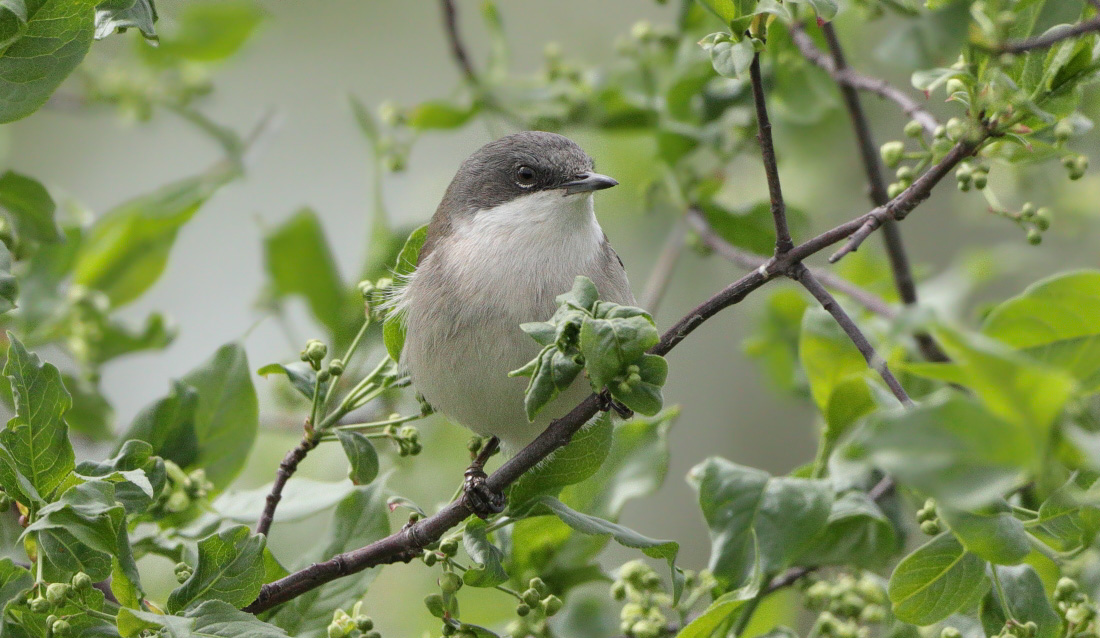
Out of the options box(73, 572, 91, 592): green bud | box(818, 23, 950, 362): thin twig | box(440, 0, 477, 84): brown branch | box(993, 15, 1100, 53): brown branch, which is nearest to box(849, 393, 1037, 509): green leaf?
box(993, 15, 1100, 53): brown branch

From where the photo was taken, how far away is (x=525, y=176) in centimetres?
344

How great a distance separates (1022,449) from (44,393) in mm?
1611

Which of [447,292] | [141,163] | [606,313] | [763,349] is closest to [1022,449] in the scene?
[606,313]

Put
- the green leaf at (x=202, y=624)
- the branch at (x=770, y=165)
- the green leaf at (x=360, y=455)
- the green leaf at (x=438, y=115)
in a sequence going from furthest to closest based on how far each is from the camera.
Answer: the green leaf at (x=438, y=115), the green leaf at (x=360, y=455), the branch at (x=770, y=165), the green leaf at (x=202, y=624)

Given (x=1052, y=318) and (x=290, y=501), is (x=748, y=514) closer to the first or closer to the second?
(x=1052, y=318)

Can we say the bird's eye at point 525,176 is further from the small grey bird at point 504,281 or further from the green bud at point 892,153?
the green bud at point 892,153

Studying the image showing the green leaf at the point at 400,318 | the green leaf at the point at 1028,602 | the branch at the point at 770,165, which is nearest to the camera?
the branch at the point at 770,165

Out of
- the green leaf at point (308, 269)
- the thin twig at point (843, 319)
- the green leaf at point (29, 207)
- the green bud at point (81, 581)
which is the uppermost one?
the thin twig at point (843, 319)

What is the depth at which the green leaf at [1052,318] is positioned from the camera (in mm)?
1665

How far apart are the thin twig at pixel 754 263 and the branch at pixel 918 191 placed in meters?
0.99

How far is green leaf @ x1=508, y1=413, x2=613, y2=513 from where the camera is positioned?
219 cm

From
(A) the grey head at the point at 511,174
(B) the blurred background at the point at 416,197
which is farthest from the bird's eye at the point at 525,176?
(B) the blurred background at the point at 416,197

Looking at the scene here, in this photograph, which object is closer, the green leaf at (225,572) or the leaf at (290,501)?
the green leaf at (225,572)

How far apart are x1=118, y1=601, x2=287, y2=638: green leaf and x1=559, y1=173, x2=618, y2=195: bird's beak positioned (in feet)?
5.78
